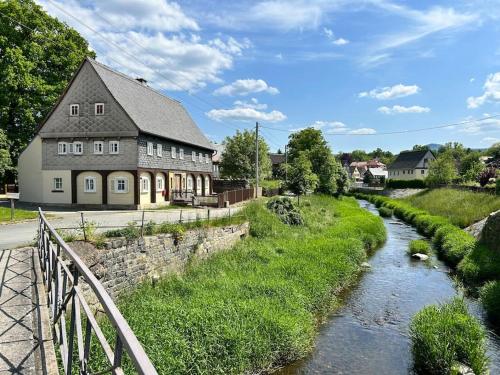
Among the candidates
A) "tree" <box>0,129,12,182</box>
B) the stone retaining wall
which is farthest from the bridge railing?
"tree" <box>0,129,12,182</box>

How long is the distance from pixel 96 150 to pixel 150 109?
6458 millimetres

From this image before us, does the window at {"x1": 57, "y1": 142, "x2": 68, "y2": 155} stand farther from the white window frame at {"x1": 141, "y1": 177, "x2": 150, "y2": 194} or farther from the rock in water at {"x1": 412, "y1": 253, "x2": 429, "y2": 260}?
the rock in water at {"x1": 412, "y1": 253, "x2": 429, "y2": 260}

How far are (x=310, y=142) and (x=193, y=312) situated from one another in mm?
67939

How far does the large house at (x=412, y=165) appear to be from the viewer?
86.0 metres

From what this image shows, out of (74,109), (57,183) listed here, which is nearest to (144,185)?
(57,183)

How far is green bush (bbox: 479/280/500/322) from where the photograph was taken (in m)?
12.8

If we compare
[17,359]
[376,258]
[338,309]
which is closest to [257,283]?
[338,309]

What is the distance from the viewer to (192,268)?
15.7 metres

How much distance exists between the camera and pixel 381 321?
42.5ft

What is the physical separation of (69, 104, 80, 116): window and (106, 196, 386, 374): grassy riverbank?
685 inches

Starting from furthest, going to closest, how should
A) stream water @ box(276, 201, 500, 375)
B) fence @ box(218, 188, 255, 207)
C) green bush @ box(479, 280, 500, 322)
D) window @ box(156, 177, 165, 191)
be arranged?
fence @ box(218, 188, 255, 207) → window @ box(156, 177, 165, 191) → green bush @ box(479, 280, 500, 322) → stream water @ box(276, 201, 500, 375)

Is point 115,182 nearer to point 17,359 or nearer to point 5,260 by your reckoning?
point 5,260

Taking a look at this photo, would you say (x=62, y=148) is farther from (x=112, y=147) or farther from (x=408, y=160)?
(x=408, y=160)

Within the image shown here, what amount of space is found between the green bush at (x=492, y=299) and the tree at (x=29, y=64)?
112 ft
